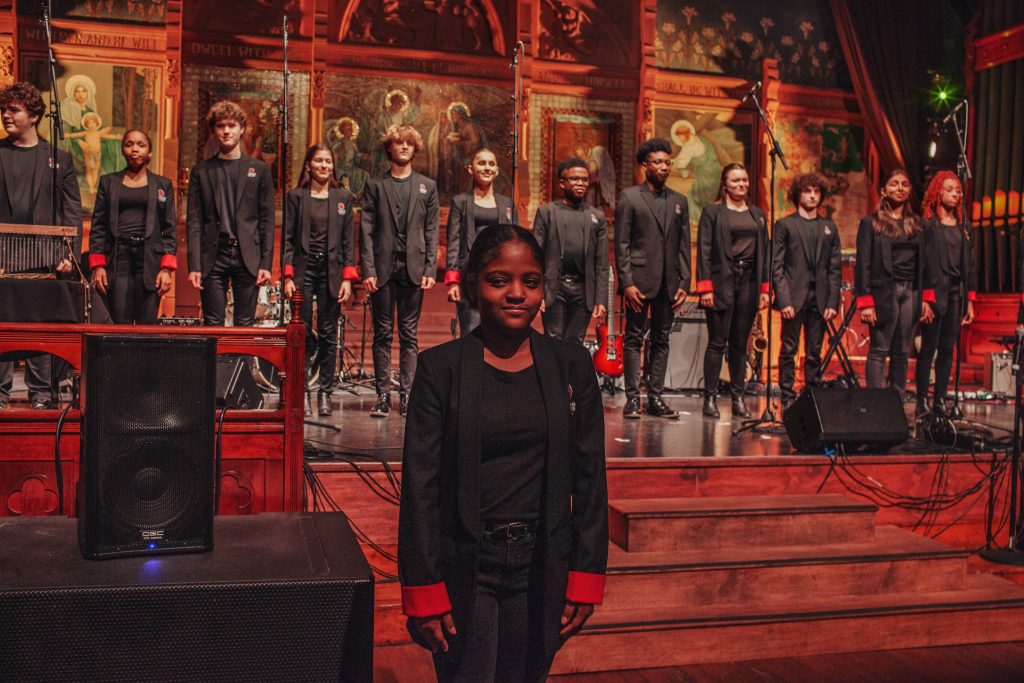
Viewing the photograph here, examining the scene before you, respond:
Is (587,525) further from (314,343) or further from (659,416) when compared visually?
(314,343)

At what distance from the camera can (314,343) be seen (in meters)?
6.65

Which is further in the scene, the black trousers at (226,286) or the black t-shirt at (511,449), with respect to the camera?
the black trousers at (226,286)

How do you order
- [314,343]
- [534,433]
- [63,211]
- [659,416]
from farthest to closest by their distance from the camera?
[314,343], [659,416], [63,211], [534,433]

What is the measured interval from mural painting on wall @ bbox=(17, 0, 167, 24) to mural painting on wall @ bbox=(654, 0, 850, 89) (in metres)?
4.94

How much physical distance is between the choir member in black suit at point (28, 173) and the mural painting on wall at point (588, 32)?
5968 millimetres

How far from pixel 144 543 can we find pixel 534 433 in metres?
1.01

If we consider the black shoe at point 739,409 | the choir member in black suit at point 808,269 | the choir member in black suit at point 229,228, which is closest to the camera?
the choir member in black suit at point 229,228

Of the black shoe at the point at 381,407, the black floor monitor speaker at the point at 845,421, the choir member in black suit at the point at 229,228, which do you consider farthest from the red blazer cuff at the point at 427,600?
the black shoe at the point at 381,407

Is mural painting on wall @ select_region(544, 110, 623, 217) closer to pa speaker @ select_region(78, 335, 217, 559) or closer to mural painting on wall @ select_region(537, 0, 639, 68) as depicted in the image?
mural painting on wall @ select_region(537, 0, 639, 68)

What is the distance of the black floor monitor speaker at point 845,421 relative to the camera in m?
4.57

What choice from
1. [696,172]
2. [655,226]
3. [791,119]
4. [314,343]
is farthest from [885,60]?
[314,343]

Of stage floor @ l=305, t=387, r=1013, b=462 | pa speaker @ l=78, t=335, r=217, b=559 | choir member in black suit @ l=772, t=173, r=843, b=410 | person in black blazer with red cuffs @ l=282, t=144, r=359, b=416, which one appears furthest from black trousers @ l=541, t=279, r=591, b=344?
pa speaker @ l=78, t=335, r=217, b=559

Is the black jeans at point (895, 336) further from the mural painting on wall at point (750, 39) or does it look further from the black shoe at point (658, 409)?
the mural painting on wall at point (750, 39)

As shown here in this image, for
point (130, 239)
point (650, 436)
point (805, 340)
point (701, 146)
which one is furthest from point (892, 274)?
point (701, 146)
